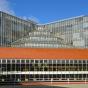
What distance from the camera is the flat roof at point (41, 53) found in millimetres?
74000

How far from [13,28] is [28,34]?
409 cm

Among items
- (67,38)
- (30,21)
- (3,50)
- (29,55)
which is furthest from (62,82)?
(30,21)

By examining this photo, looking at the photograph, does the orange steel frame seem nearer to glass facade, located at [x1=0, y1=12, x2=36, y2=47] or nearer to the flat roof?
the flat roof

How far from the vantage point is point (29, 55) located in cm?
7444

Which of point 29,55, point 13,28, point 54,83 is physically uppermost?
point 13,28

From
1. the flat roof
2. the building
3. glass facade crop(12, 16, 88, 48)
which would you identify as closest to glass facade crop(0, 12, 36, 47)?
the building

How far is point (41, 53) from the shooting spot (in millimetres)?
74938

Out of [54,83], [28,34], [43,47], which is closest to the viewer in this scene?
[54,83]

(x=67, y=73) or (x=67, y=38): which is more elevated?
(x=67, y=38)

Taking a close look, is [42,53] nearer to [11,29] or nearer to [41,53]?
[41,53]

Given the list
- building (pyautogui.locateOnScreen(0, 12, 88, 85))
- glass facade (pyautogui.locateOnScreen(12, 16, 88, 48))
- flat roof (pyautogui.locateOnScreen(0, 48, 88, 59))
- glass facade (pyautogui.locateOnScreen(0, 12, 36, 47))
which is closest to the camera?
building (pyautogui.locateOnScreen(0, 12, 88, 85))

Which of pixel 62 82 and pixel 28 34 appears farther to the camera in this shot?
pixel 28 34

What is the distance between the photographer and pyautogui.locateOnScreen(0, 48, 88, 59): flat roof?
74.0 m

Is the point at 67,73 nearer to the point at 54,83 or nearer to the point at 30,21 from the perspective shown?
the point at 54,83
